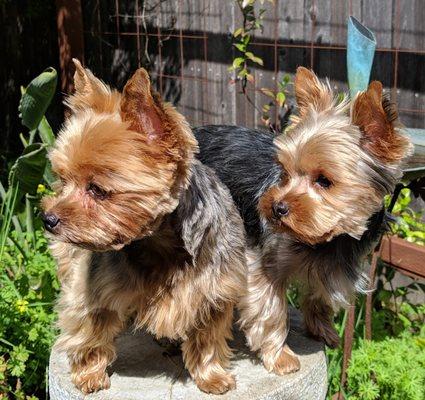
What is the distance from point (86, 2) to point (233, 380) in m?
4.97

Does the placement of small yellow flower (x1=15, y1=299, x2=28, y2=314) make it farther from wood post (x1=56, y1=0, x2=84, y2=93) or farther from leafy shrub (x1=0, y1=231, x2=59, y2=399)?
wood post (x1=56, y1=0, x2=84, y2=93)

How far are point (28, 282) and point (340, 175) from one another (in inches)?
93.4

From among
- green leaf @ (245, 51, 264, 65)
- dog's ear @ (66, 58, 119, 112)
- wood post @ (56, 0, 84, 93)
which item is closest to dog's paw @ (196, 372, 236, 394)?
dog's ear @ (66, 58, 119, 112)

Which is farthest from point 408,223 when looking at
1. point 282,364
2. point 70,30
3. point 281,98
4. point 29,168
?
point 70,30

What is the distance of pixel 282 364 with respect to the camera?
3.76m

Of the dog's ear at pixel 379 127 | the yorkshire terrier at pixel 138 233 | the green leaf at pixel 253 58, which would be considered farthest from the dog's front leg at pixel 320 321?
the green leaf at pixel 253 58

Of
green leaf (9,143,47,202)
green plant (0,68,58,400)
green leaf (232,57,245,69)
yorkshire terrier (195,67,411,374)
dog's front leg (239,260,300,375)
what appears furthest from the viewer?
green leaf (232,57,245,69)

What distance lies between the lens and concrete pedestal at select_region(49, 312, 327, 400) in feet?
11.7

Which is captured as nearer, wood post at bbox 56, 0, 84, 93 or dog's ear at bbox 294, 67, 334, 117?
dog's ear at bbox 294, 67, 334, 117

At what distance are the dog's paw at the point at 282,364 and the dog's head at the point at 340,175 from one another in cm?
74

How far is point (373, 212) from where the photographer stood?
11.2 ft

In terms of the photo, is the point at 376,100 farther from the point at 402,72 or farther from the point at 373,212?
the point at 402,72

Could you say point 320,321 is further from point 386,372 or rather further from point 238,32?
point 238,32

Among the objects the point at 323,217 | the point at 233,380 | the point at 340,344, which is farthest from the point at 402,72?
the point at 233,380
